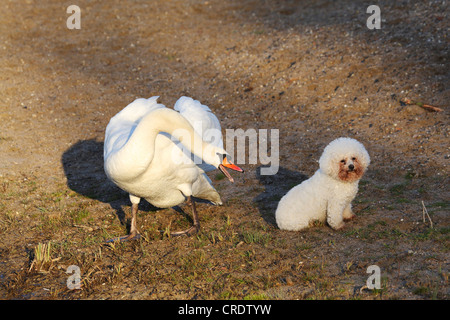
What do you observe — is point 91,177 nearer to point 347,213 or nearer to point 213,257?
point 213,257

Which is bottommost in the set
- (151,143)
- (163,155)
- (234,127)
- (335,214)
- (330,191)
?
(335,214)

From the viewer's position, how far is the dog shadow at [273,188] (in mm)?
6441

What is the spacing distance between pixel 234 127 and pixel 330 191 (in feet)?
12.0

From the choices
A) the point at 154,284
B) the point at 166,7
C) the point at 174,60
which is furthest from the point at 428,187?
the point at 166,7

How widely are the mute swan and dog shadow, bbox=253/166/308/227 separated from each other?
1.93 ft

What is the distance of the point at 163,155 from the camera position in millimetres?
5645

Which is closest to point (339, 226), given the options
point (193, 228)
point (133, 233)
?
point (193, 228)

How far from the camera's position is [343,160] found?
5543 mm

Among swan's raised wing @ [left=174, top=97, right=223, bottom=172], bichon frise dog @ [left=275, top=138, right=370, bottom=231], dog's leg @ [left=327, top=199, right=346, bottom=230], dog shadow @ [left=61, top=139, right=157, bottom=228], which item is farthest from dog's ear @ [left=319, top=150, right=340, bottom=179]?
dog shadow @ [left=61, top=139, right=157, bottom=228]

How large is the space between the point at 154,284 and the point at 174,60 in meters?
8.01

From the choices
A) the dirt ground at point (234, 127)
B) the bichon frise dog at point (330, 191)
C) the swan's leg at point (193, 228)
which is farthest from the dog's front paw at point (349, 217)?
the swan's leg at point (193, 228)

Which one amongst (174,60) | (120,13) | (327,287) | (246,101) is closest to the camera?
(327,287)

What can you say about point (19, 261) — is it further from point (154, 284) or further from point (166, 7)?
point (166, 7)

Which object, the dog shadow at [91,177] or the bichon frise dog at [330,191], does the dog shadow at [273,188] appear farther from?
the dog shadow at [91,177]
